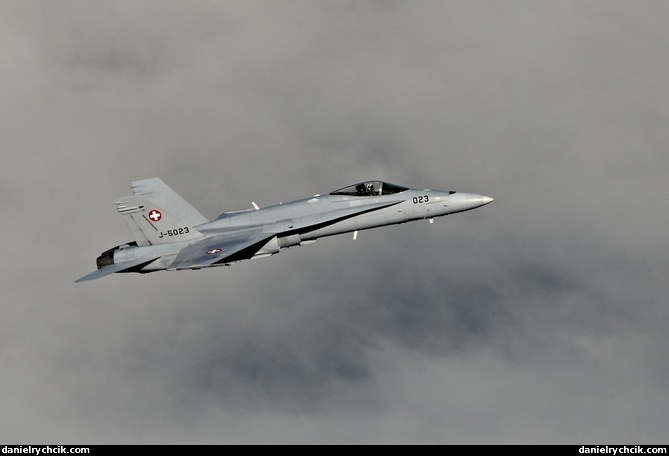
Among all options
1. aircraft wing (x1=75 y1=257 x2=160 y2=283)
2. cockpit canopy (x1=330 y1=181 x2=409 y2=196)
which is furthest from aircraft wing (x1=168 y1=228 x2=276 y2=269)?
cockpit canopy (x1=330 y1=181 x2=409 y2=196)

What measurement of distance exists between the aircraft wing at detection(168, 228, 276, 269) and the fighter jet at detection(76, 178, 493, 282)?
0.34 feet

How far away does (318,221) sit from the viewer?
52.2m

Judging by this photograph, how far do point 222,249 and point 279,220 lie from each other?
3.43m

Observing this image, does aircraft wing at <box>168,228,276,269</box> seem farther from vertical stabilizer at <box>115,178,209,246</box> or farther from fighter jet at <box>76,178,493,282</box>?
vertical stabilizer at <box>115,178,209,246</box>

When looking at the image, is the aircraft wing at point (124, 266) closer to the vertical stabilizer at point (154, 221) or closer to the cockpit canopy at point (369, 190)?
the vertical stabilizer at point (154, 221)

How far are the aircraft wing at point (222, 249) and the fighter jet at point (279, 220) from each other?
0.10 m

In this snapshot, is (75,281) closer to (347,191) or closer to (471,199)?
(347,191)

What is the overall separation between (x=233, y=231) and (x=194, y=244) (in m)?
2.00

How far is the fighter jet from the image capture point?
52.2 metres

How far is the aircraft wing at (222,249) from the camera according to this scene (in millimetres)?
49750

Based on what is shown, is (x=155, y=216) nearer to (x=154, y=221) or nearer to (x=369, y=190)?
(x=154, y=221)

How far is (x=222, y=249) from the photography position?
5053cm
